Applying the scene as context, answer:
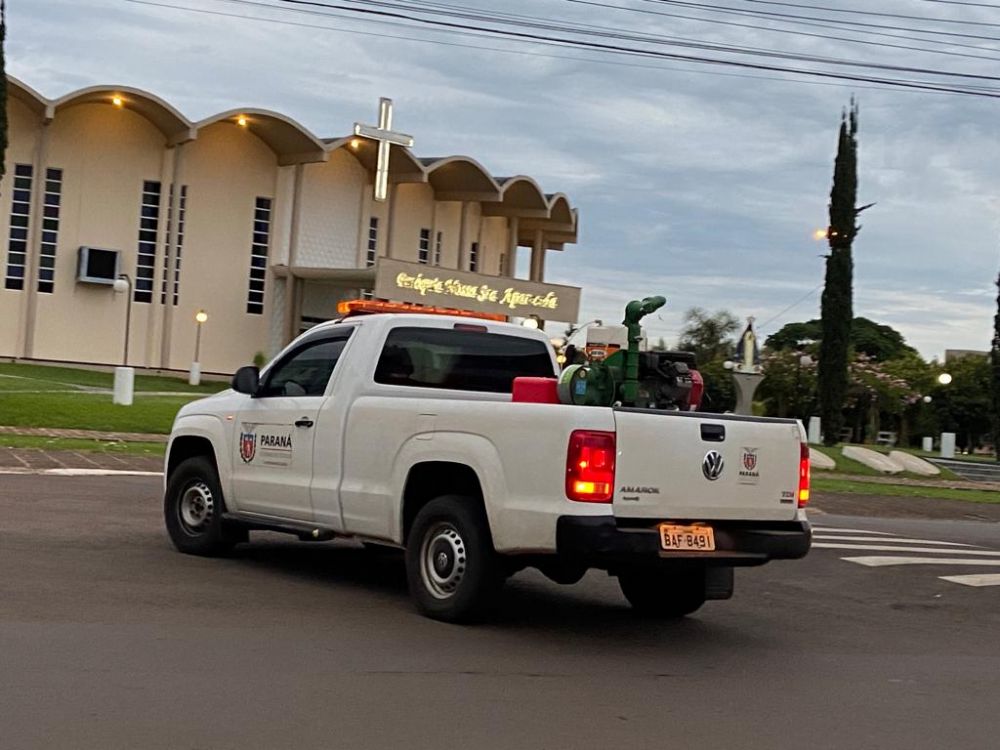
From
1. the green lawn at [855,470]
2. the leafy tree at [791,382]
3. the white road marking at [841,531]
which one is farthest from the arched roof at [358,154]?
the white road marking at [841,531]

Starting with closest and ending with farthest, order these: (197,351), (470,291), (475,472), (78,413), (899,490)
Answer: (475,472), (78,413), (899,490), (470,291), (197,351)

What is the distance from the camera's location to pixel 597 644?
28.2 ft

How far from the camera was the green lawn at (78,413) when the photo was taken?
2644cm

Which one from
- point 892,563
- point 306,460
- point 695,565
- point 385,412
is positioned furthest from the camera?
point 892,563

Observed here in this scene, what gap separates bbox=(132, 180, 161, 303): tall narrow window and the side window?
3940cm

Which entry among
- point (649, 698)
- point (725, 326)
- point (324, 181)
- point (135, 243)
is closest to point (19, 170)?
point (135, 243)

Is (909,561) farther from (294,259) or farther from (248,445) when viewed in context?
(294,259)

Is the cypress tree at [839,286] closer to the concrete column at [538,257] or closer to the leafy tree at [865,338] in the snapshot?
the concrete column at [538,257]

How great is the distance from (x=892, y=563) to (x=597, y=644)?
6.09 metres

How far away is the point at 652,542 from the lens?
8.06 meters

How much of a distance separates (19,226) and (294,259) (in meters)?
10.3

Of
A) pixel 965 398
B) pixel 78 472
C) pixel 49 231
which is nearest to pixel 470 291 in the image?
pixel 49 231

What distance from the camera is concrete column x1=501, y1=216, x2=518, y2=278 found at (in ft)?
209

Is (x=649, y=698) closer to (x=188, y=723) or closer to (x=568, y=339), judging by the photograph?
(x=188, y=723)
